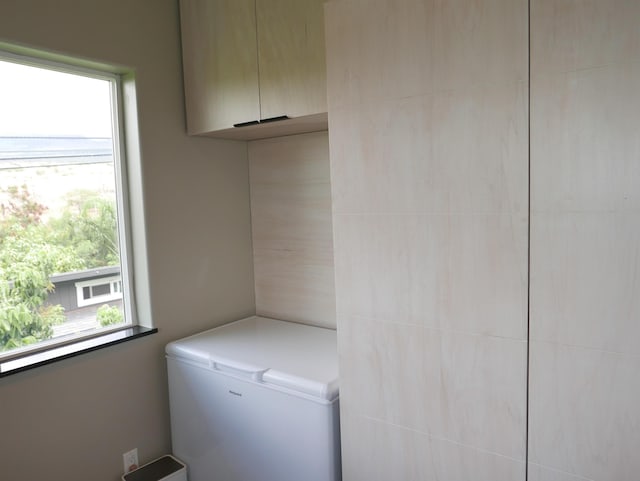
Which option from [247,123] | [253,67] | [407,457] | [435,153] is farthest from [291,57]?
[407,457]

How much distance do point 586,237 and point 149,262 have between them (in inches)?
69.4

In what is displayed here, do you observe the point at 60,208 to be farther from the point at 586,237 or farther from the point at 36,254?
the point at 586,237

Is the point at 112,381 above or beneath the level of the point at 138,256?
beneath

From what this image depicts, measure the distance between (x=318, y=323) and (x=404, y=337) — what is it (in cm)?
103

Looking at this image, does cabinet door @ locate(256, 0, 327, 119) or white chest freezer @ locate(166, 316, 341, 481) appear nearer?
white chest freezer @ locate(166, 316, 341, 481)

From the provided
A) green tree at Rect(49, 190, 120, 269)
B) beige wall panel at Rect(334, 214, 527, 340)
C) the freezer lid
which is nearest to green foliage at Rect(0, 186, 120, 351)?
green tree at Rect(49, 190, 120, 269)

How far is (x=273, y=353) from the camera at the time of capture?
79.7 inches

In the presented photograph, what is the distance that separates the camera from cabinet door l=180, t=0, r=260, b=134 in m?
2.07

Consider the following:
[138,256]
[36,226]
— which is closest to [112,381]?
[138,256]

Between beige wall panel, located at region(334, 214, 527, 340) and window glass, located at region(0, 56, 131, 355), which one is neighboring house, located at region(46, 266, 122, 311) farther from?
beige wall panel, located at region(334, 214, 527, 340)


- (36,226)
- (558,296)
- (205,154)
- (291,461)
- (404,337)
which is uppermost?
(205,154)

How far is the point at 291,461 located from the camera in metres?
1.78

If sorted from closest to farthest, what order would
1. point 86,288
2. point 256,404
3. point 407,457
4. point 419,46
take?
point 419,46 < point 407,457 < point 256,404 < point 86,288

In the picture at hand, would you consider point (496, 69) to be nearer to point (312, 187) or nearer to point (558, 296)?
point (558, 296)
